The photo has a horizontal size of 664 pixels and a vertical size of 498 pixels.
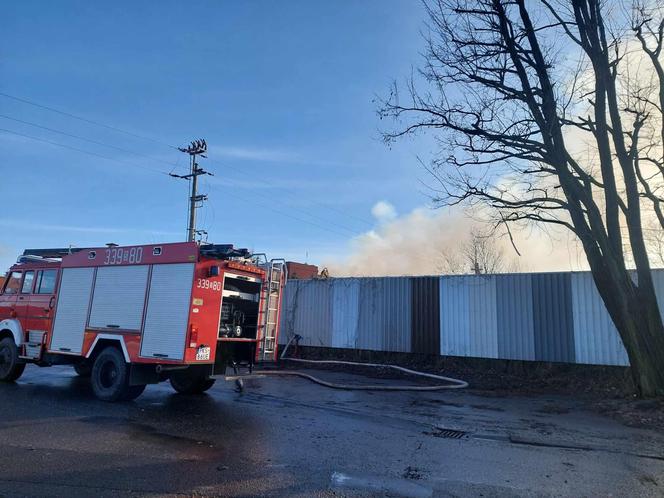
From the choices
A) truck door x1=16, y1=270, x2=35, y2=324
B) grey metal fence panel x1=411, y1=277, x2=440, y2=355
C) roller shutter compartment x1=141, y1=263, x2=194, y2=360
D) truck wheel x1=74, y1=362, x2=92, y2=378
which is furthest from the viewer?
grey metal fence panel x1=411, y1=277, x2=440, y2=355

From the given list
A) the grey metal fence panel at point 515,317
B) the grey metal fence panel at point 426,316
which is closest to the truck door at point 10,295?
the grey metal fence panel at point 426,316

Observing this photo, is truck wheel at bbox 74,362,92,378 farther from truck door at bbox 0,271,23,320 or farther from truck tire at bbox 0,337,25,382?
truck door at bbox 0,271,23,320

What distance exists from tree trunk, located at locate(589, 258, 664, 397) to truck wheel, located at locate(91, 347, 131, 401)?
35.3 ft

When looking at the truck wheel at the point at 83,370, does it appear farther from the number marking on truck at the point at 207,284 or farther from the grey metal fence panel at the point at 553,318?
the grey metal fence panel at the point at 553,318

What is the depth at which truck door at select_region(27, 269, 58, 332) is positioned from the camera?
10.9m

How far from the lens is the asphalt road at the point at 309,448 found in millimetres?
4973

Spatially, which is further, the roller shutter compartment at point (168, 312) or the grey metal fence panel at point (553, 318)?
the grey metal fence panel at point (553, 318)

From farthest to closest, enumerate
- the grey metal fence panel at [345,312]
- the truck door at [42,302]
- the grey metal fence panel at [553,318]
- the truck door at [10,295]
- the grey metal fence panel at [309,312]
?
the grey metal fence panel at [309,312], the grey metal fence panel at [345,312], the grey metal fence panel at [553,318], the truck door at [10,295], the truck door at [42,302]

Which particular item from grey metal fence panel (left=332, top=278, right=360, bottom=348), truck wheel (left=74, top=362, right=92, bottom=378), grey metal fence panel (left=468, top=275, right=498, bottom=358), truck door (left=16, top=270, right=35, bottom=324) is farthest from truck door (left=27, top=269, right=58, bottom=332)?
grey metal fence panel (left=468, top=275, right=498, bottom=358)

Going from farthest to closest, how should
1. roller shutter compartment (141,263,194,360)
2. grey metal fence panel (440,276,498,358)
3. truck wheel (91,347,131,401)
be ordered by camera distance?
grey metal fence panel (440,276,498,358) → truck wheel (91,347,131,401) → roller shutter compartment (141,263,194,360)

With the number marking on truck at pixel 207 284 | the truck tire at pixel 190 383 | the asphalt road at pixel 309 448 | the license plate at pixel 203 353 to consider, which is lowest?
the asphalt road at pixel 309 448

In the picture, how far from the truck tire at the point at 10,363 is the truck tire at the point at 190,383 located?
3686 mm

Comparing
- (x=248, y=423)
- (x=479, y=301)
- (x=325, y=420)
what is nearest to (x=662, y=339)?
(x=479, y=301)

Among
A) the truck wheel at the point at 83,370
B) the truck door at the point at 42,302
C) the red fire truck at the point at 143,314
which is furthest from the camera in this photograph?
the truck wheel at the point at 83,370
